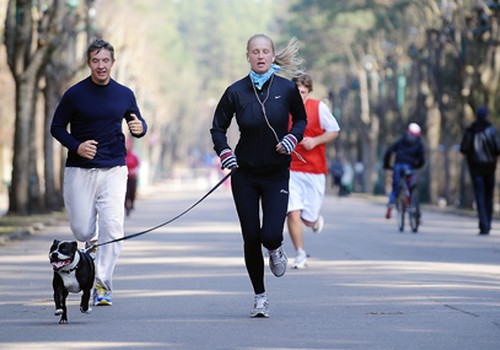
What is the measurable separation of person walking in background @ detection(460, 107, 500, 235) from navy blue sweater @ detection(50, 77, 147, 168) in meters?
12.0

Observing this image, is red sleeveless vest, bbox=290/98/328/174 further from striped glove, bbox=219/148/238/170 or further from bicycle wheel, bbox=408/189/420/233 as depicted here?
bicycle wheel, bbox=408/189/420/233

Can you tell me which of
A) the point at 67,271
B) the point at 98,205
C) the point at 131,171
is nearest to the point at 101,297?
the point at 98,205

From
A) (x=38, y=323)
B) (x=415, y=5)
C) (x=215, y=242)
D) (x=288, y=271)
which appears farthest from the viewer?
(x=415, y=5)

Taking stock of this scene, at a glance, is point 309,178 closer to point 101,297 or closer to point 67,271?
point 101,297

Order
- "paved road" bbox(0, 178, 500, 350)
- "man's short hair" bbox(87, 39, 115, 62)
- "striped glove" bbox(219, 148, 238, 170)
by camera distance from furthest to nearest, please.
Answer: "man's short hair" bbox(87, 39, 115, 62) < "striped glove" bbox(219, 148, 238, 170) < "paved road" bbox(0, 178, 500, 350)

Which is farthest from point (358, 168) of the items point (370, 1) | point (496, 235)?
point (496, 235)

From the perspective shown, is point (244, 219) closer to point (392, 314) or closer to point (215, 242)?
point (392, 314)

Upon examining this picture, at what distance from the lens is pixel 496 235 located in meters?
23.0

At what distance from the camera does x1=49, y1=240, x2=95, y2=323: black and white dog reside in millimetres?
9641

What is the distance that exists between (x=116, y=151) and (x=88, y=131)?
29 cm

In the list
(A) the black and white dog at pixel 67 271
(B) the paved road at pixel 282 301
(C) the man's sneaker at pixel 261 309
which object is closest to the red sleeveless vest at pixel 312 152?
(B) the paved road at pixel 282 301

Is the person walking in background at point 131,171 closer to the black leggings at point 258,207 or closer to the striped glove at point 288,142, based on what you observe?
the black leggings at point 258,207

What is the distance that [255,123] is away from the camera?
1001cm

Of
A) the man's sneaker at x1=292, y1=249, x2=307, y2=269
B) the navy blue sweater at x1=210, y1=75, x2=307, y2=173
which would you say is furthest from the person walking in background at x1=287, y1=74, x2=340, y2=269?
the navy blue sweater at x1=210, y1=75, x2=307, y2=173
